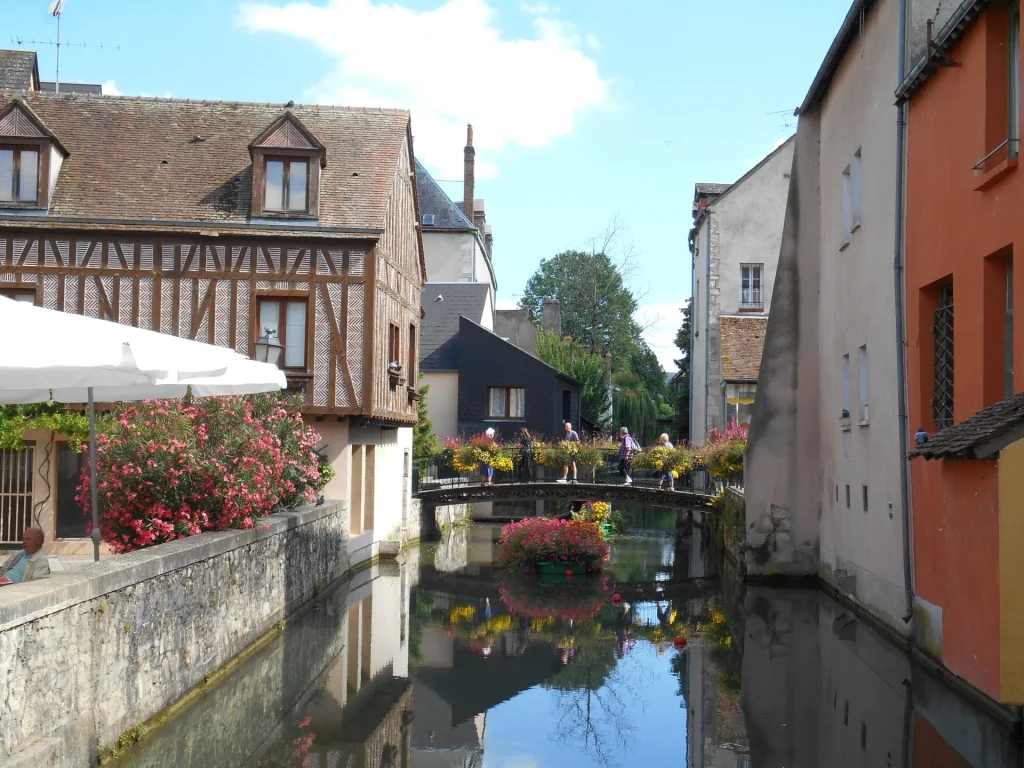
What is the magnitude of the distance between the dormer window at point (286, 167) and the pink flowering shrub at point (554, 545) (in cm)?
741

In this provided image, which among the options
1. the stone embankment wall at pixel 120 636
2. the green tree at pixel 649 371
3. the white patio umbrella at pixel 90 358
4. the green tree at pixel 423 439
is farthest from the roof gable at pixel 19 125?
the green tree at pixel 649 371

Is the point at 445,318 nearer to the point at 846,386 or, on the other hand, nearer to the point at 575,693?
the point at 846,386

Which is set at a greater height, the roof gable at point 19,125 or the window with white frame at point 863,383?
the roof gable at point 19,125

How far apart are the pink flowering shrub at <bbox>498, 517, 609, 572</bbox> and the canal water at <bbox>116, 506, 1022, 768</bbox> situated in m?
2.94

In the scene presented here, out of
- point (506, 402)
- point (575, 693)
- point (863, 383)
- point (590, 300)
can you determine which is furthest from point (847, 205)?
point (590, 300)

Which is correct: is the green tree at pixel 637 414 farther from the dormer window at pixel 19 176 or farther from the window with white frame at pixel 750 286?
the dormer window at pixel 19 176

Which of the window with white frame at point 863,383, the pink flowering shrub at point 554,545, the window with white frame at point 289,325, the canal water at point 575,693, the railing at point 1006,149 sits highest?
the railing at point 1006,149

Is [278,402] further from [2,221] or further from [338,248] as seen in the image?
[2,221]

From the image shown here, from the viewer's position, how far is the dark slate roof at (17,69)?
24.8m

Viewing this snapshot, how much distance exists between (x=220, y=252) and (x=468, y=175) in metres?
36.1

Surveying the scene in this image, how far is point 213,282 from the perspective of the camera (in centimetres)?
2033

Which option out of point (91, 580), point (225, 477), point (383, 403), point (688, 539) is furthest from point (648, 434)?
point (91, 580)

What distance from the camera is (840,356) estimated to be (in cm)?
1747

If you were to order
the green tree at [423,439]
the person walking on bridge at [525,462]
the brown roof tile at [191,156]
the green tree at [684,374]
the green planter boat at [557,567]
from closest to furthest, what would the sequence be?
the brown roof tile at [191,156], the green planter boat at [557,567], the person walking on bridge at [525,462], the green tree at [423,439], the green tree at [684,374]
